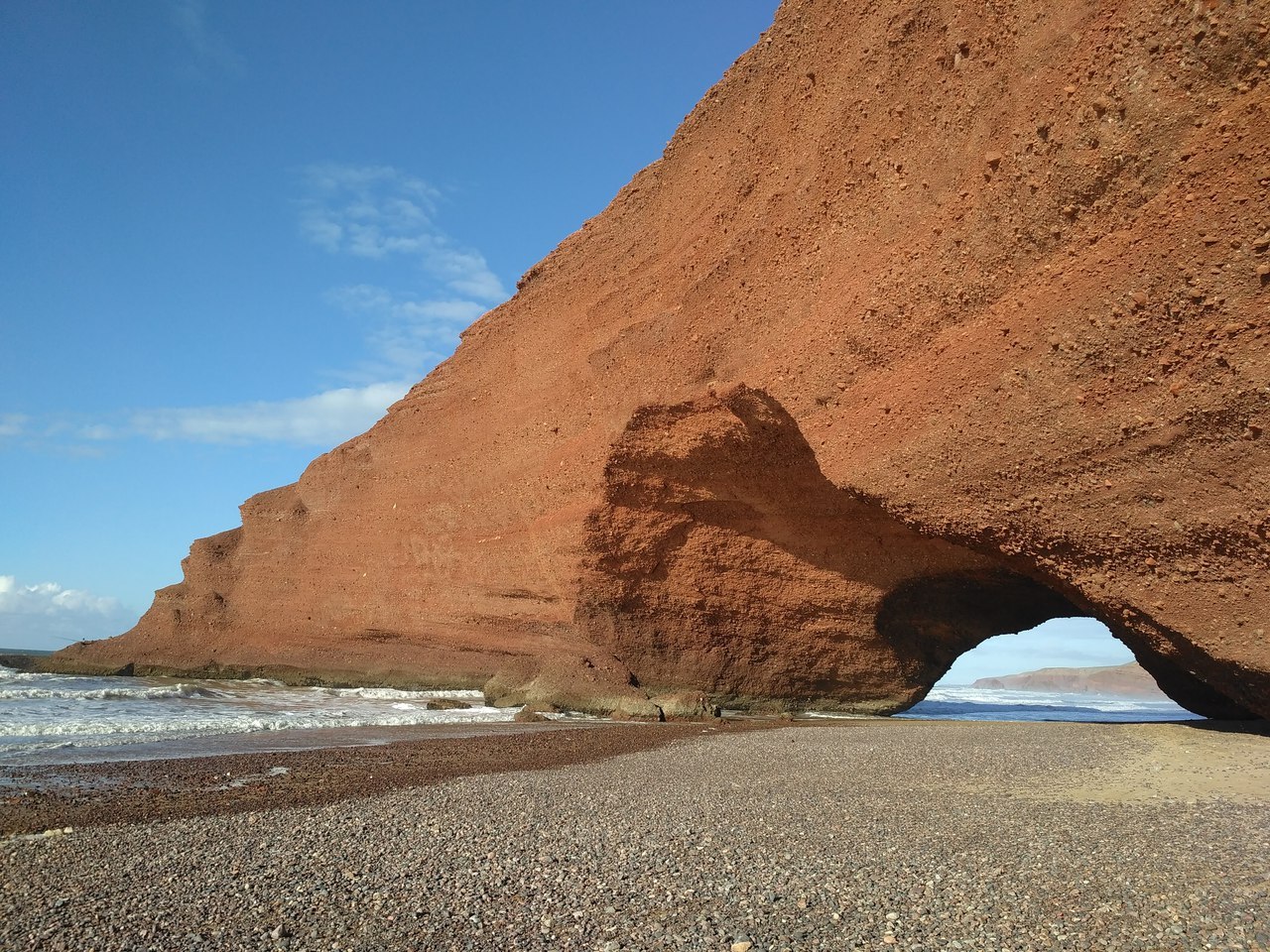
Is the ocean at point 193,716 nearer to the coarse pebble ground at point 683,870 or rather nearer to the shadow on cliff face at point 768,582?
the shadow on cliff face at point 768,582

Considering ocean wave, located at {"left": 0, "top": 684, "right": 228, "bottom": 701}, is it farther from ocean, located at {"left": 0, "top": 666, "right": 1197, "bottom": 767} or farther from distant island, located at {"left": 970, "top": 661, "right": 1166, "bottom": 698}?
distant island, located at {"left": 970, "top": 661, "right": 1166, "bottom": 698}

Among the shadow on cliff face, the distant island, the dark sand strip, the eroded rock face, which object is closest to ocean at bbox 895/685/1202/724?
the shadow on cliff face

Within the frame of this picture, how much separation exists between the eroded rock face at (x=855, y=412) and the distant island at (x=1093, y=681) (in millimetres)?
63806

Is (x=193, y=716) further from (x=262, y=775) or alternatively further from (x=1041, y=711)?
(x=1041, y=711)

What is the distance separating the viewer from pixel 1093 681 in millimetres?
81812

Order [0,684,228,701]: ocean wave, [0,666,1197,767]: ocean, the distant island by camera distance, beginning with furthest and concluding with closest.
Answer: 1. the distant island
2. [0,684,228,701]: ocean wave
3. [0,666,1197,767]: ocean

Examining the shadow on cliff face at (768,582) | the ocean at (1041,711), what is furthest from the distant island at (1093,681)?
the shadow on cliff face at (768,582)

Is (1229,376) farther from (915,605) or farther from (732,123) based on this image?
(732,123)

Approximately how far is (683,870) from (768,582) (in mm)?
10807

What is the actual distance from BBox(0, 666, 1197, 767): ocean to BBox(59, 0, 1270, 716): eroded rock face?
1.72 m

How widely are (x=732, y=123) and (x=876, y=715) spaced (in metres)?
11.0

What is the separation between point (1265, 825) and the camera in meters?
4.87

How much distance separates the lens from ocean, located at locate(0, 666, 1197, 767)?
8914mm

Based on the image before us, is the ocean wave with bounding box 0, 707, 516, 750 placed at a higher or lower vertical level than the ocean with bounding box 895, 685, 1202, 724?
lower
